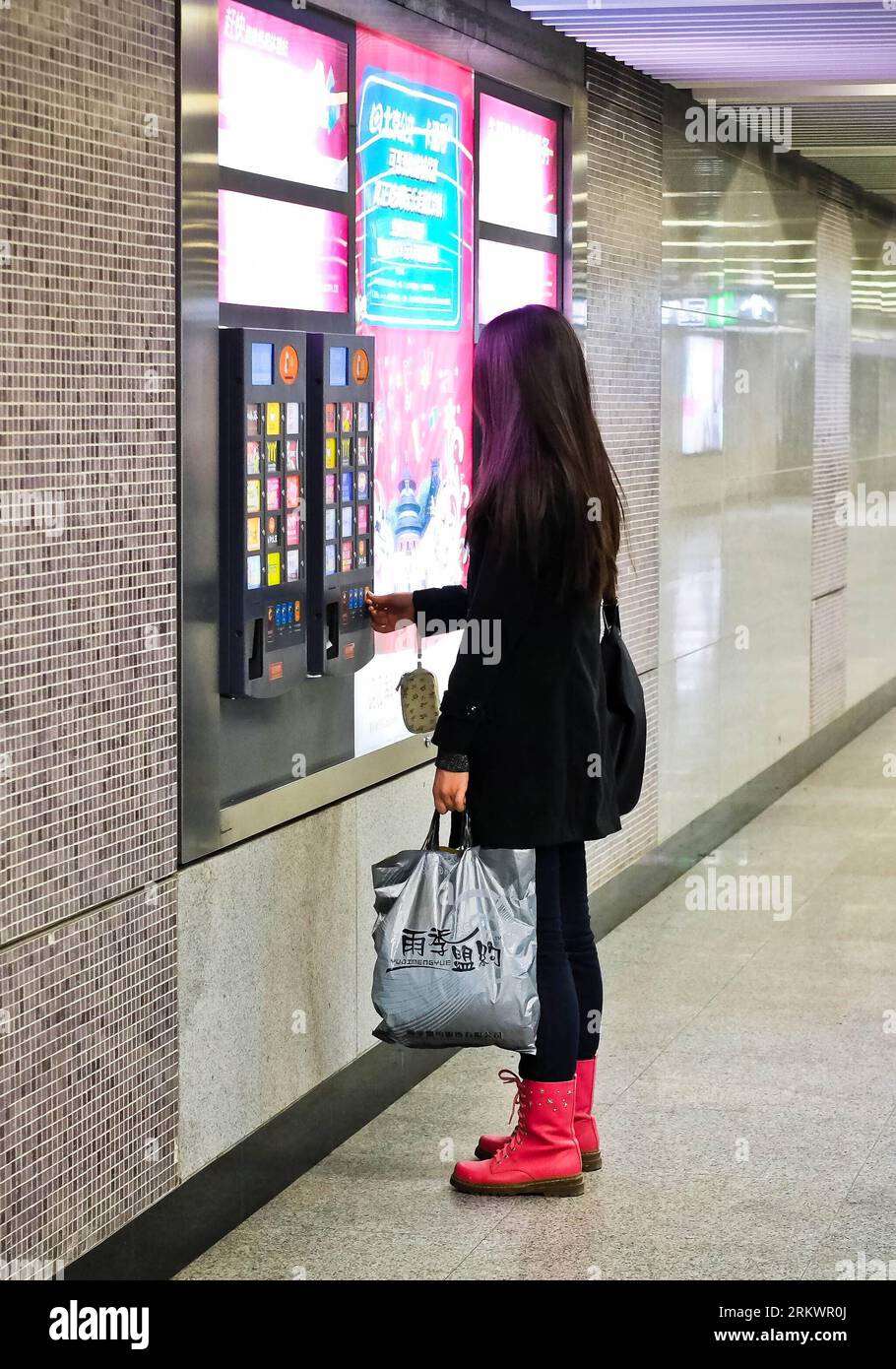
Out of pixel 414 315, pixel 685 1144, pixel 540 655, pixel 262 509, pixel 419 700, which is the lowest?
pixel 685 1144

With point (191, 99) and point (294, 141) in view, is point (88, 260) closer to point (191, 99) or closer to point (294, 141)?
point (191, 99)

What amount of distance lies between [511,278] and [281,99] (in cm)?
162

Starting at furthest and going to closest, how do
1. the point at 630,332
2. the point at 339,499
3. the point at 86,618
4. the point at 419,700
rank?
the point at 630,332 < the point at 419,700 < the point at 339,499 < the point at 86,618

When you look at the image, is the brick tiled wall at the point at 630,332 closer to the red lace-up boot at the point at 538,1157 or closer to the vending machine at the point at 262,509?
the red lace-up boot at the point at 538,1157

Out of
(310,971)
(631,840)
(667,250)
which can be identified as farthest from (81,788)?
(667,250)

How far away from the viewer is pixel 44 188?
3.02 m

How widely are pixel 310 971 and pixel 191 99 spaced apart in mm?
1956

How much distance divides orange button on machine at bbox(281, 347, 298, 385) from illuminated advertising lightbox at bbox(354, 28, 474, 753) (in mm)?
626

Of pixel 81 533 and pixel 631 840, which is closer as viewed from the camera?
pixel 81 533

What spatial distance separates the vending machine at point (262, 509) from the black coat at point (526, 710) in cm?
38

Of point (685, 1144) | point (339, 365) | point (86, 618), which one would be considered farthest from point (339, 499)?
point (685, 1144)

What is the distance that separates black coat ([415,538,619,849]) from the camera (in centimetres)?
383

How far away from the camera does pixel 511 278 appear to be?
18.0 ft

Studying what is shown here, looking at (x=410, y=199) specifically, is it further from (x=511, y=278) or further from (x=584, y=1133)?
(x=584, y=1133)
